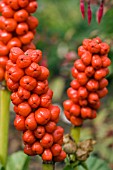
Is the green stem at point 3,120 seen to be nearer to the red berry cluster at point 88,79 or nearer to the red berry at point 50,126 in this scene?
the red berry cluster at point 88,79

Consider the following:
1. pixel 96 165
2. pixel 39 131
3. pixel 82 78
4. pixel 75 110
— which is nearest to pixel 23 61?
pixel 39 131

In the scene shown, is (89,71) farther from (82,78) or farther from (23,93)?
(23,93)

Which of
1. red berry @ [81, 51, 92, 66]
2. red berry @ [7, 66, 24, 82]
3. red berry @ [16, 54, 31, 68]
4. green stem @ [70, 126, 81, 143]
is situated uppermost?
red berry @ [16, 54, 31, 68]

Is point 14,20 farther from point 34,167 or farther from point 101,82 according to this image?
point 34,167

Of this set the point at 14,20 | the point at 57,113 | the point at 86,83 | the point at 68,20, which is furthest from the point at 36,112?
the point at 68,20

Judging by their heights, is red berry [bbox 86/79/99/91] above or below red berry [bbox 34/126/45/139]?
above

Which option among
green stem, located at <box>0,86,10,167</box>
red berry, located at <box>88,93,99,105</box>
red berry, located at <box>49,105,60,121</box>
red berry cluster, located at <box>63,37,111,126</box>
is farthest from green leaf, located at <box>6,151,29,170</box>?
red berry, located at <box>49,105,60,121</box>

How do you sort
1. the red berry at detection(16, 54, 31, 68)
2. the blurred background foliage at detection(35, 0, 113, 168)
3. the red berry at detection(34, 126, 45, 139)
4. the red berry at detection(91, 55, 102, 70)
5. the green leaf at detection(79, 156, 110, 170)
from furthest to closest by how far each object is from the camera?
1. the blurred background foliage at detection(35, 0, 113, 168)
2. the green leaf at detection(79, 156, 110, 170)
3. the red berry at detection(91, 55, 102, 70)
4. the red berry at detection(34, 126, 45, 139)
5. the red berry at detection(16, 54, 31, 68)

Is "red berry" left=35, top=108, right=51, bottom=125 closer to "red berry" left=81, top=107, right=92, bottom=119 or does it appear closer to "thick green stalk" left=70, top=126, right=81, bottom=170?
"red berry" left=81, top=107, right=92, bottom=119
